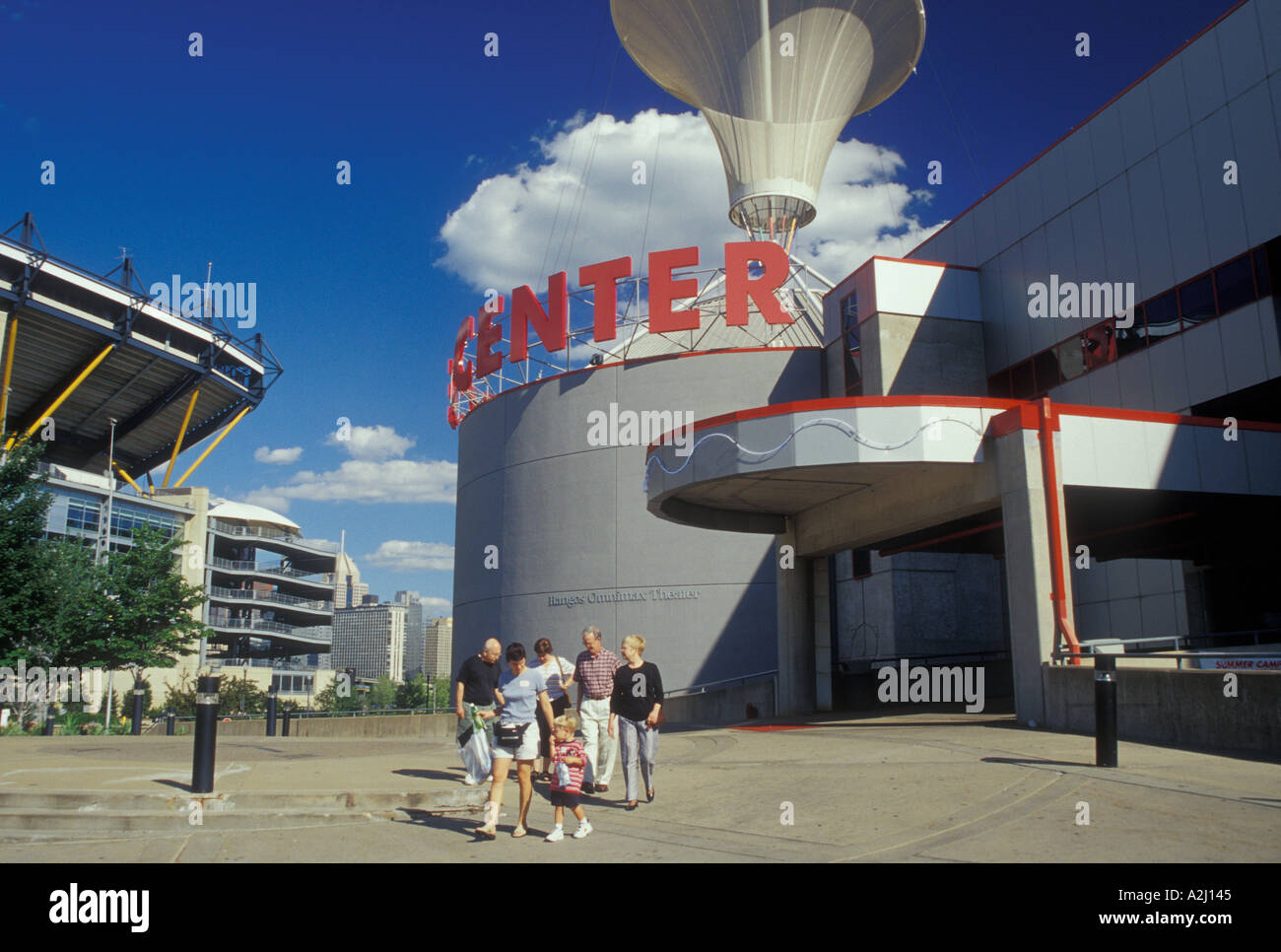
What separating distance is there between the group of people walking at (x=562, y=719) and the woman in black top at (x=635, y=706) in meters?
0.01

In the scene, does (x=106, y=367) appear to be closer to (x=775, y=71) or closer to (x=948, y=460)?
(x=775, y=71)

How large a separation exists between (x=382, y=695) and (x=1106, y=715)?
103740mm

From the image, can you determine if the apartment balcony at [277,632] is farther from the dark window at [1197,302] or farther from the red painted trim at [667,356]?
the dark window at [1197,302]

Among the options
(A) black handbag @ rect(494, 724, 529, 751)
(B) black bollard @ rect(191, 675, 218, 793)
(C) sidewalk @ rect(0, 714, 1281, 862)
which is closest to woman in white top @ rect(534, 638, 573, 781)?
(C) sidewalk @ rect(0, 714, 1281, 862)

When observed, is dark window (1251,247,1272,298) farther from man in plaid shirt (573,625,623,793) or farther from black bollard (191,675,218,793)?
black bollard (191,675,218,793)

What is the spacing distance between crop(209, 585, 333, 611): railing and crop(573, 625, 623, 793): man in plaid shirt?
7948 cm

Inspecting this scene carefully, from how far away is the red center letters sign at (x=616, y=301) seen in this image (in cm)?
3572

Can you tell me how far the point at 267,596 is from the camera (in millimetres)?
89812

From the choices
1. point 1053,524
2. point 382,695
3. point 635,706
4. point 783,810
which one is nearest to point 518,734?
point 635,706

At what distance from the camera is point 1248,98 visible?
21828mm
